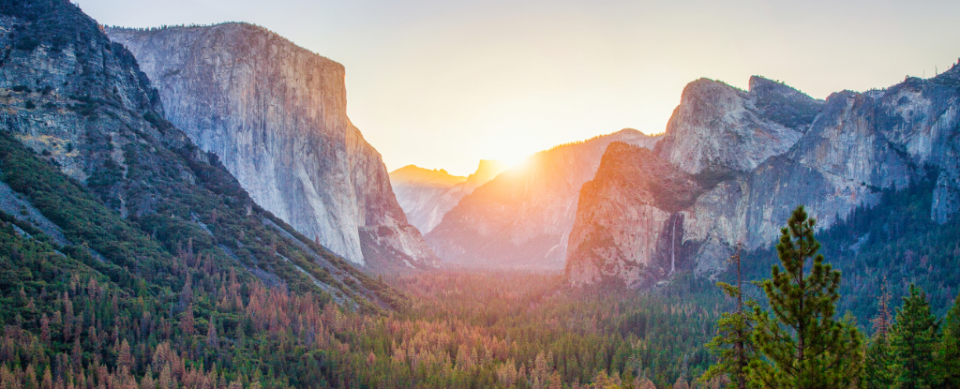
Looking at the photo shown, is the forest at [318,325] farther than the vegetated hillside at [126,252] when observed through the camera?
No

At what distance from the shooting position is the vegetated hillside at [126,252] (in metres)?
58.2

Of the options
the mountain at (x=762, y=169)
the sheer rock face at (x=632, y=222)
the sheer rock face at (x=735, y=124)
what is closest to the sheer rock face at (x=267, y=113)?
the sheer rock face at (x=632, y=222)

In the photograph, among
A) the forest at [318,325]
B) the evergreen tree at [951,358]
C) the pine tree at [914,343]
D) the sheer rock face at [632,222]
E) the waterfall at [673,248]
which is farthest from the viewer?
the sheer rock face at [632,222]

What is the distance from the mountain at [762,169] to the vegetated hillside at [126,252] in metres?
67.6

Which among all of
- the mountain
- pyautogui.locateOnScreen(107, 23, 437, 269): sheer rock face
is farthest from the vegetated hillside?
the mountain

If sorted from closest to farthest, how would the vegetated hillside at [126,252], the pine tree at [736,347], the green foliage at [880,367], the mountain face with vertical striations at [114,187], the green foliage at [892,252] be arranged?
1. the pine tree at [736,347]
2. the green foliage at [880,367]
3. the vegetated hillside at [126,252]
4. the mountain face with vertical striations at [114,187]
5. the green foliage at [892,252]

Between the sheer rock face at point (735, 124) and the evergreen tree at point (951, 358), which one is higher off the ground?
the sheer rock face at point (735, 124)

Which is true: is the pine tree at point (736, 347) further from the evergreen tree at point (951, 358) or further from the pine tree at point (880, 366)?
the pine tree at point (880, 366)

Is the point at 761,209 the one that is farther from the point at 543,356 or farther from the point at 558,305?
the point at 543,356

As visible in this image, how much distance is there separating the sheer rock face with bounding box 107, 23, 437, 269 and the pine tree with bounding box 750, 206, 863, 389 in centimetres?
11783

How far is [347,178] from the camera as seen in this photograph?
154 m

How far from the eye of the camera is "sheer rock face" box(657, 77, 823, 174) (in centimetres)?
14862

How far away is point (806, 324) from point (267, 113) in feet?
422

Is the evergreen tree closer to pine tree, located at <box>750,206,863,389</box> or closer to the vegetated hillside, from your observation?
pine tree, located at <box>750,206,863,389</box>
